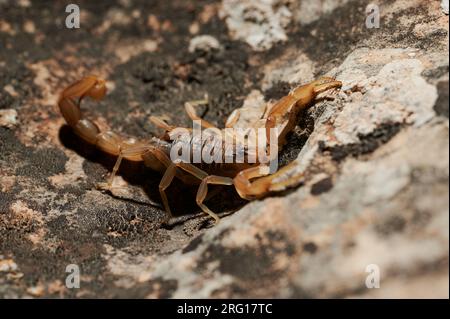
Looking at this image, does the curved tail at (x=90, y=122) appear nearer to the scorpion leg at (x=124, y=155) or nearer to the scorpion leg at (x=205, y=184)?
the scorpion leg at (x=124, y=155)

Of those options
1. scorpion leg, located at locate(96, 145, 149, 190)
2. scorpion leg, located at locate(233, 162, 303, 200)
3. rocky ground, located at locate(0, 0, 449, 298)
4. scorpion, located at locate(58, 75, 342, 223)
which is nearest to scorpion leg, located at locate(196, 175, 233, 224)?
scorpion, located at locate(58, 75, 342, 223)

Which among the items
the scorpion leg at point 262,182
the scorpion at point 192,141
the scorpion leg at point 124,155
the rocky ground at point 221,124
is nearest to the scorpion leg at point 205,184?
the scorpion at point 192,141

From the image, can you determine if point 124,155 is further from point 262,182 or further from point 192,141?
point 262,182

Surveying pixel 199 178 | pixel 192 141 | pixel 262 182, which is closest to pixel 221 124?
pixel 192 141

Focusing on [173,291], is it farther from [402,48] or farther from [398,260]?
[402,48]
